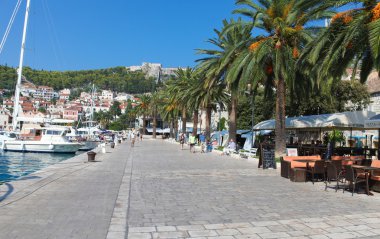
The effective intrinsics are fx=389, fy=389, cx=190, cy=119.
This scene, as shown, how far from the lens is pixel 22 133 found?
4553 centimetres

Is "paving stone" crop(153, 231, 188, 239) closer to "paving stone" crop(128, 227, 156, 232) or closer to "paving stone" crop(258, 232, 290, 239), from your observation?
"paving stone" crop(128, 227, 156, 232)

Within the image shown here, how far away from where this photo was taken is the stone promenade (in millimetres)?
6270

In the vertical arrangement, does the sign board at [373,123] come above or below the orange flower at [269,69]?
below

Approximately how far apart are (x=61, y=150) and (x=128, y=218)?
36415 mm

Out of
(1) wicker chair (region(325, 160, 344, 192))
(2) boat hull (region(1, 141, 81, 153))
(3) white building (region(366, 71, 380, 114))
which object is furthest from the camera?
Result: (3) white building (region(366, 71, 380, 114))

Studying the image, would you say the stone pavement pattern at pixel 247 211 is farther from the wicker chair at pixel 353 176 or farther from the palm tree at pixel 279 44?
the palm tree at pixel 279 44

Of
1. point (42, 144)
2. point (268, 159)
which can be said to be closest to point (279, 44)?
point (268, 159)

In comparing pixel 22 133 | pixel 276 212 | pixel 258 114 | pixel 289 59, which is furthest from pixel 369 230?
pixel 258 114

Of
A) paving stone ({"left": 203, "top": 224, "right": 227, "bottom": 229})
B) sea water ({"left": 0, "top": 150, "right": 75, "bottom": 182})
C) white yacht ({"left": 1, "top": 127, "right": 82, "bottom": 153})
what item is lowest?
sea water ({"left": 0, "top": 150, "right": 75, "bottom": 182})

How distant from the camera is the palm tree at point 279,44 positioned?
1945cm

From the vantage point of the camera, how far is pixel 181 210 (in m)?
7.95

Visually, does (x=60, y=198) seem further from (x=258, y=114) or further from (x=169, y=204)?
(x=258, y=114)

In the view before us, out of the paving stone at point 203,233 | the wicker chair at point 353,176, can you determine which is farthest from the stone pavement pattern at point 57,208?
the wicker chair at point 353,176

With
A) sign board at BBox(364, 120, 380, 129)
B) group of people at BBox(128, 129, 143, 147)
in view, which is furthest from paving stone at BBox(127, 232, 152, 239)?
group of people at BBox(128, 129, 143, 147)
